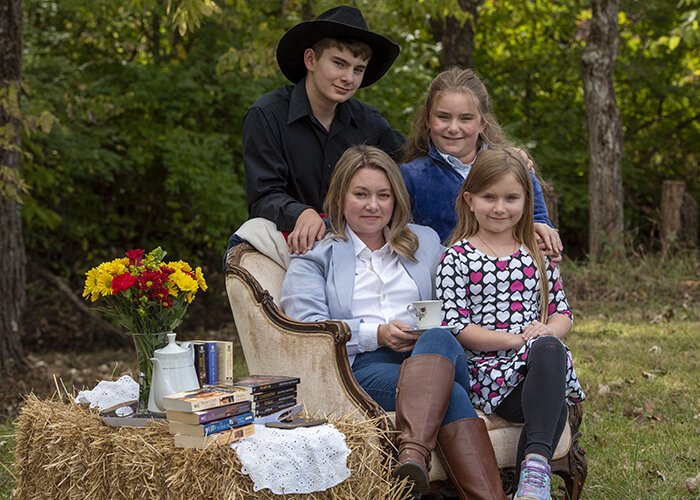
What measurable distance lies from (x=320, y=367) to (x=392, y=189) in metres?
A: 0.83

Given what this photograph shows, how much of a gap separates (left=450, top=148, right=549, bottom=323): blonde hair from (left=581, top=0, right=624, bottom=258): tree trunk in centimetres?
625

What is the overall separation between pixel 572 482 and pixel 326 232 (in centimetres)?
140

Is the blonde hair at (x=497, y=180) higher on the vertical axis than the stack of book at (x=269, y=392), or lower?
higher

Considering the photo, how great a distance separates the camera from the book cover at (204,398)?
296 centimetres

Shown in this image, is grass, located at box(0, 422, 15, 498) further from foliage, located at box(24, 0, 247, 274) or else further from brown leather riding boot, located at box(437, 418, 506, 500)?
foliage, located at box(24, 0, 247, 274)

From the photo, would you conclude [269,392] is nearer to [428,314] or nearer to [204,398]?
[204,398]

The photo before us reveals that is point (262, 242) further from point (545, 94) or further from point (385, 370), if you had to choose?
point (545, 94)

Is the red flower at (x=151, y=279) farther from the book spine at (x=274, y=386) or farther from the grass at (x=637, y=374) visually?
the grass at (x=637, y=374)

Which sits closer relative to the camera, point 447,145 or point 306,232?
point 306,232

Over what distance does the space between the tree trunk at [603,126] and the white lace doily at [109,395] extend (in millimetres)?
7061

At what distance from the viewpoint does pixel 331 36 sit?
4.20 meters

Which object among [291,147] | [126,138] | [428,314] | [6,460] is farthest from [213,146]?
[428,314]

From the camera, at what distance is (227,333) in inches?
401

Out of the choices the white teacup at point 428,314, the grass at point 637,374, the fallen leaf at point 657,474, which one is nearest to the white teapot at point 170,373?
the white teacup at point 428,314
